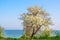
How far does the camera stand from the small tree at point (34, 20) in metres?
25.3

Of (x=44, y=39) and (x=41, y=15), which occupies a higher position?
(x=41, y=15)

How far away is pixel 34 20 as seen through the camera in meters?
25.4

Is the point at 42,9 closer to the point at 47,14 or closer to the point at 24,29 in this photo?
the point at 47,14

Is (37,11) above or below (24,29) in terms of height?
above

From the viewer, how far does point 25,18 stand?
83.6ft

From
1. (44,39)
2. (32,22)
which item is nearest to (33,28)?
(32,22)

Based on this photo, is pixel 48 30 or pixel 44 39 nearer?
pixel 48 30

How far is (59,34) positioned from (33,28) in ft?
17.7

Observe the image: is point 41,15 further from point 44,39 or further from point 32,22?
point 44,39

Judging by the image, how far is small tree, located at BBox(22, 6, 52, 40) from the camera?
25.3 metres

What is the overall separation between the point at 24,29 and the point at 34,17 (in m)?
1.63

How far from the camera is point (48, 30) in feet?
87.0

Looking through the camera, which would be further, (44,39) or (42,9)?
(44,39)

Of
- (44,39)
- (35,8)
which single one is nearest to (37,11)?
(35,8)
